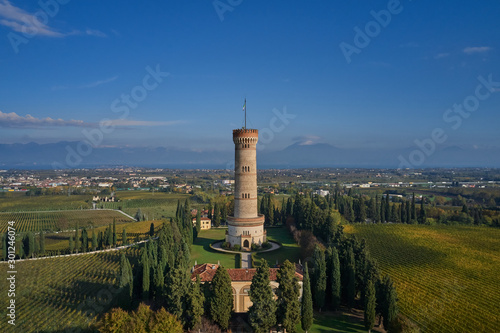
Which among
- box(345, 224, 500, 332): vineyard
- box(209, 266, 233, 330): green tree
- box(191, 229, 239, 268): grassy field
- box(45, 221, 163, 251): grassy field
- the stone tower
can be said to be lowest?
box(45, 221, 163, 251): grassy field

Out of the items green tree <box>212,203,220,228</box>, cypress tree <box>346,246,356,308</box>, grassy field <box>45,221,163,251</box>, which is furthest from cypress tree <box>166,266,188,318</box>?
green tree <box>212,203,220,228</box>

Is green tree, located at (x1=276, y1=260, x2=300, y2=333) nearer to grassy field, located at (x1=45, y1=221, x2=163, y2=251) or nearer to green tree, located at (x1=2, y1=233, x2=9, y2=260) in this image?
grassy field, located at (x1=45, y1=221, x2=163, y2=251)

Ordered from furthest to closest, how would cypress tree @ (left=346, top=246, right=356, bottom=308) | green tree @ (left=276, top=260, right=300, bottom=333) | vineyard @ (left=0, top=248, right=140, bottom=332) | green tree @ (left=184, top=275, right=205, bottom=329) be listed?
cypress tree @ (left=346, top=246, right=356, bottom=308) → vineyard @ (left=0, top=248, right=140, bottom=332) → green tree @ (left=184, top=275, right=205, bottom=329) → green tree @ (left=276, top=260, right=300, bottom=333)

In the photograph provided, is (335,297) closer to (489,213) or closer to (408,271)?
(408,271)

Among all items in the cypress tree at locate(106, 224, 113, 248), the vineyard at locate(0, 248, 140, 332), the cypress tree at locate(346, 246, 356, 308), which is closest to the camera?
the vineyard at locate(0, 248, 140, 332)

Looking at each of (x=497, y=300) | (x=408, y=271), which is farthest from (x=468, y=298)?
(x=408, y=271)

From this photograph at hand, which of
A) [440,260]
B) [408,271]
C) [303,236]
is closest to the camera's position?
[408,271]

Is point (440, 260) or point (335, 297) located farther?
point (440, 260)
